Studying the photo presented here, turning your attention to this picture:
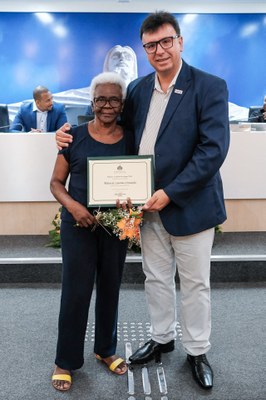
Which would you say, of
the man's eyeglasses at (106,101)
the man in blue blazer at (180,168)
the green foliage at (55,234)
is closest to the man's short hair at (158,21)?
the man in blue blazer at (180,168)

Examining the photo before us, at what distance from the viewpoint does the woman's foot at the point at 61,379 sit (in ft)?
6.40

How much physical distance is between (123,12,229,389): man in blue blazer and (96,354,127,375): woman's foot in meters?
0.29

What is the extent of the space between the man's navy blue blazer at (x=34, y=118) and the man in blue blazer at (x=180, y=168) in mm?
2702

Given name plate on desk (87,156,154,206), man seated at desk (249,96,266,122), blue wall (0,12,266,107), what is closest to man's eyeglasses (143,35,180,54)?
name plate on desk (87,156,154,206)

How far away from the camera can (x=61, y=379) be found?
6.48 feet

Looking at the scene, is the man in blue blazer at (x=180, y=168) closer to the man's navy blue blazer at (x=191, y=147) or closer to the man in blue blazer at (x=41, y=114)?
the man's navy blue blazer at (x=191, y=147)

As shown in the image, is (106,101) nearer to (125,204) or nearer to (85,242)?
(125,204)

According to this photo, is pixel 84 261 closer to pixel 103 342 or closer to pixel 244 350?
pixel 103 342

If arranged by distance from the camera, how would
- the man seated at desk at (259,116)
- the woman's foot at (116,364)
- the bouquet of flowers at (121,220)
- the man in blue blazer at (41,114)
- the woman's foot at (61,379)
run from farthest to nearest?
the man seated at desk at (259,116) < the man in blue blazer at (41,114) < the woman's foot at (116,364) < the woman's foot at (61,379) < the bouquet of flowers at (121,220)

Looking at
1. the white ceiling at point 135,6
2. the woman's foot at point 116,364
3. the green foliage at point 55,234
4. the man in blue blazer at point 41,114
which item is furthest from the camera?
the white ceiling at point 135,6

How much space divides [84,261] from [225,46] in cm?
572

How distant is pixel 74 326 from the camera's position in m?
1.95

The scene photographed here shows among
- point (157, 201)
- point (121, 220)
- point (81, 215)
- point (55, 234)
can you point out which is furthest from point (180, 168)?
point (55, 234)

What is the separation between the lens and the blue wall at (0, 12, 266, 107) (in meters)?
6.59
